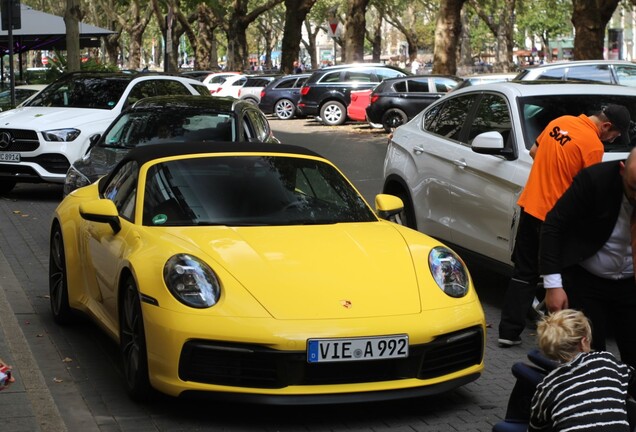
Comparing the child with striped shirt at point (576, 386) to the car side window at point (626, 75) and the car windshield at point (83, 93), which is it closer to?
the car windshield at point (83, 93)

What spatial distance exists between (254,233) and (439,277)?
1.06m

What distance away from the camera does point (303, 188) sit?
6.97 meters

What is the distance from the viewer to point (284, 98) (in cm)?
3791

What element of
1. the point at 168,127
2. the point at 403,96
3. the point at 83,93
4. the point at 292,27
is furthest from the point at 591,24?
the point at 292,27

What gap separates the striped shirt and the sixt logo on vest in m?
3.03

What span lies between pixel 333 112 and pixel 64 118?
18597mm

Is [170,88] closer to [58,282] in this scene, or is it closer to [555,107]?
[58,282]

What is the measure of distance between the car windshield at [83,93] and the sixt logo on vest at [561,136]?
34.1ft

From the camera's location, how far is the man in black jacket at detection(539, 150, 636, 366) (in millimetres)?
4957

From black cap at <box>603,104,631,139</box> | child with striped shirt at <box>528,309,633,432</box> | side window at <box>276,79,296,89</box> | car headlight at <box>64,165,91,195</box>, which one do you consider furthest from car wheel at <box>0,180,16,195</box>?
side window at <box>276,79,296,89</box>

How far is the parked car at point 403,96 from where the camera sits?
28547 millimetres

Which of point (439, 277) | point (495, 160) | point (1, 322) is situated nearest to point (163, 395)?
point (439, 277)

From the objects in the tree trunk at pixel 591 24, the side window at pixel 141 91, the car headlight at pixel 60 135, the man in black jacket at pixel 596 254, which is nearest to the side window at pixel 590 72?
the side window at pixel 141 91

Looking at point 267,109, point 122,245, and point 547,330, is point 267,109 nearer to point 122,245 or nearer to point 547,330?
point 122,245
